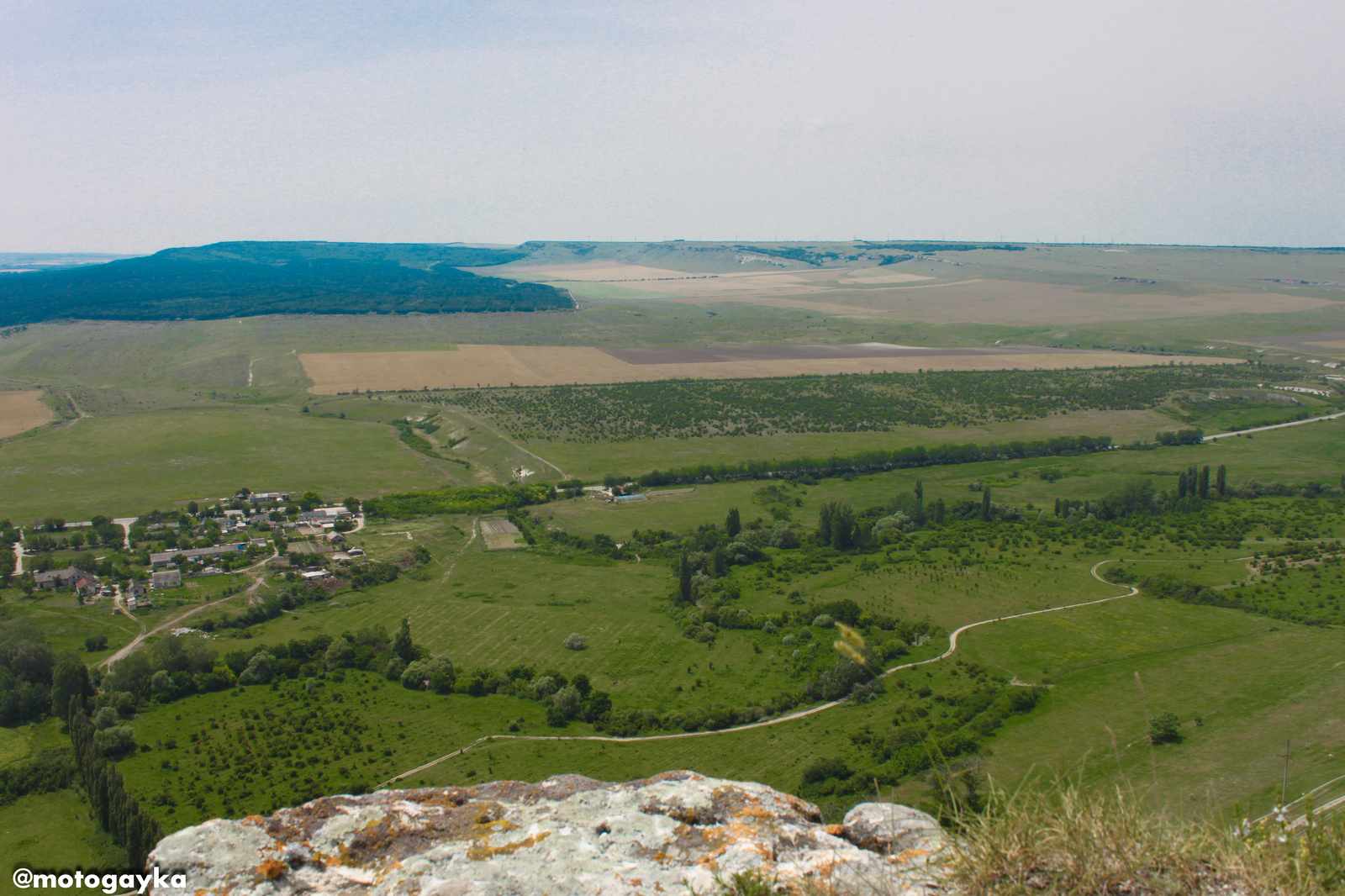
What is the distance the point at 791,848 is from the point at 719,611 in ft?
164

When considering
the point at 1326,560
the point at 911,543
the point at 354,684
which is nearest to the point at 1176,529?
the point at 1326,560

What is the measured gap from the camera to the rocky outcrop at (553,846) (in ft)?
26.4

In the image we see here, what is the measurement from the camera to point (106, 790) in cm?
3441

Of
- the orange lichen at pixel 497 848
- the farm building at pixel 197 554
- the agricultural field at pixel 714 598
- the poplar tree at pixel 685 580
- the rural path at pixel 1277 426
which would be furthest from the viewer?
the rural path at pixel 1277 426

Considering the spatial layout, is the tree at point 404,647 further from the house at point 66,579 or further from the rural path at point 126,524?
the rural path at point 126,524

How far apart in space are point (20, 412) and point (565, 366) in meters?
87.2

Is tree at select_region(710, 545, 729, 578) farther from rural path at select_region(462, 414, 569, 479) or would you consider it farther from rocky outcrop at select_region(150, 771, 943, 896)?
rocky outcrop at select_region(150, 771, 943, 896)

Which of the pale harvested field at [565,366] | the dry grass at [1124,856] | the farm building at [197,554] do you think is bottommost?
the farm building at [197,554]

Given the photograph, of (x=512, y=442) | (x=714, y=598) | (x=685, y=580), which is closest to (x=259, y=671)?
(x=685, y=580)

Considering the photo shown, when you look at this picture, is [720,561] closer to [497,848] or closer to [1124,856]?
[497,848]

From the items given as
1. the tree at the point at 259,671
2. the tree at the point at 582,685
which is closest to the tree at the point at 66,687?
the tree at the point at 259,671

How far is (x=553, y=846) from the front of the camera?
8750 millimetres

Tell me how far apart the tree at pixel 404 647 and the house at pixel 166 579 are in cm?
2191

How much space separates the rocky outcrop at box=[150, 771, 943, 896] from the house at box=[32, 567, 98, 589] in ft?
214
